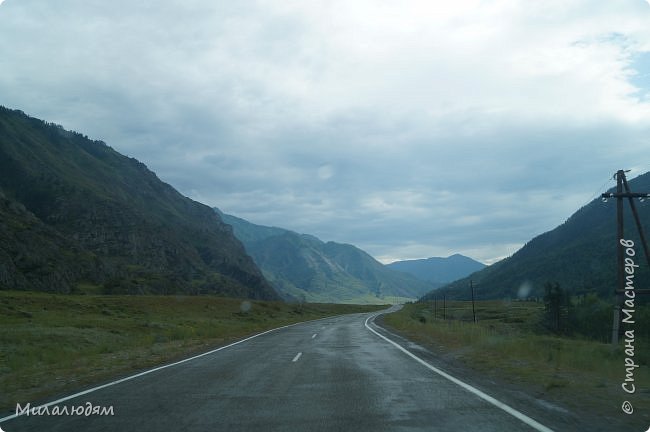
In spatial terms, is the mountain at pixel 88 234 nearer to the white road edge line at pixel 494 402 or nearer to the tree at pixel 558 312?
the tree at pixel 558 312

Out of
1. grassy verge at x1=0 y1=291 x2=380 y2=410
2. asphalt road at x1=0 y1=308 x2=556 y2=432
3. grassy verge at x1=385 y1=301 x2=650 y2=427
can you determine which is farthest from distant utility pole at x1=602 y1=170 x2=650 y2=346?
grassy verge at x1=0 y1=291 x2=380 y2=410

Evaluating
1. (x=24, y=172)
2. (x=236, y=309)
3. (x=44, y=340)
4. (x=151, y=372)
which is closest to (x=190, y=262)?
(x=24, y=172)

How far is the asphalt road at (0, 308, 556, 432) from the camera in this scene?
22.8ft

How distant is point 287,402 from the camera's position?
8.51 metres

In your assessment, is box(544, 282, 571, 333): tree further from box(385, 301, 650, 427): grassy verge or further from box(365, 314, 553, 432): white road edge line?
box(365, 314, 553, 432): white road edge line

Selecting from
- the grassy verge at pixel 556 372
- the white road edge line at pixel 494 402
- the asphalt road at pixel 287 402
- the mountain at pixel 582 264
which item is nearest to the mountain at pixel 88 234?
the asphalt road at pixel 287 402

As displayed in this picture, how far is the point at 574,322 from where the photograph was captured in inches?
2355

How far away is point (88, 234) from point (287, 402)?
122 m

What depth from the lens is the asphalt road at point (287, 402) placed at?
695 centimetres

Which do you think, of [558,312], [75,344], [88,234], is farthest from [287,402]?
[88,234]

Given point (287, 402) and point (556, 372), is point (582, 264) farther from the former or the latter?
point (287, 402)

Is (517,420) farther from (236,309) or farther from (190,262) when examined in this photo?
(190,262)

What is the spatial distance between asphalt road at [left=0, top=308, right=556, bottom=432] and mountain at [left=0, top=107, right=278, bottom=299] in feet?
223

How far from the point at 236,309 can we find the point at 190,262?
261ft
